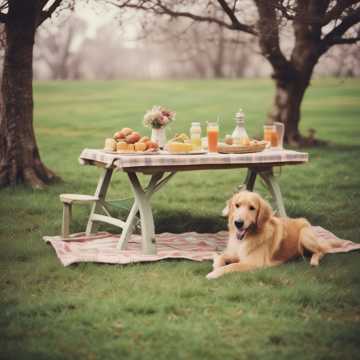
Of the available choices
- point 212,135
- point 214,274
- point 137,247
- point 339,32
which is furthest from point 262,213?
point 339,32

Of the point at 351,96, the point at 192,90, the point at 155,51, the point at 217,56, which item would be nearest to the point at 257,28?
the point at 351,96

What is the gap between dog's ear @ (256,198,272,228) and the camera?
6.35 metres

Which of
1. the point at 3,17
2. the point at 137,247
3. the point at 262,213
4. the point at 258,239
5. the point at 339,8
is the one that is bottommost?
the point at 137,247

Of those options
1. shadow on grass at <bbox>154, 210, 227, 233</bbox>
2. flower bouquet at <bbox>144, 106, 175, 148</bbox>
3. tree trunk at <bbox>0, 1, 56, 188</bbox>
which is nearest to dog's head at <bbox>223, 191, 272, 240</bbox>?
flower bouquet at <bbox>144, 106, 175, 148</bbox>

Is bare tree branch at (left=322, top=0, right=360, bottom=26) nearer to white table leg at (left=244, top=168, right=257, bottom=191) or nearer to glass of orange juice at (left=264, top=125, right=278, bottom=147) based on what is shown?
glass of orange juice at (left=264, top=125, right=278, bottom=147)

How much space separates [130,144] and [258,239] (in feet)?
5.88

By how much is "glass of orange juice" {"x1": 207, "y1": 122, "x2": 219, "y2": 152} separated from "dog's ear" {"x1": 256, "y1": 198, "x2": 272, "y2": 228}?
1335mm

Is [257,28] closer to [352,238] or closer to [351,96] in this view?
[352,238]

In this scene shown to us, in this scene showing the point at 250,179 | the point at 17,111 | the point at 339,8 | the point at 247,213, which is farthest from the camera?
the point at 339,8

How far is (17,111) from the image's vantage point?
1054 cm

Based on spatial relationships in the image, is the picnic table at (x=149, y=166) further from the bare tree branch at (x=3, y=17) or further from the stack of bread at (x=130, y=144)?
the bare tree branch at (x=3, y=17)

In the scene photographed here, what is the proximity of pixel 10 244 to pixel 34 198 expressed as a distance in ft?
8.03

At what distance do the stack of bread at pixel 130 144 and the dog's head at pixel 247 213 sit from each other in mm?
1300

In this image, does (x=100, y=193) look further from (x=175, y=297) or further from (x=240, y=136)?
(x=175, y=297)
